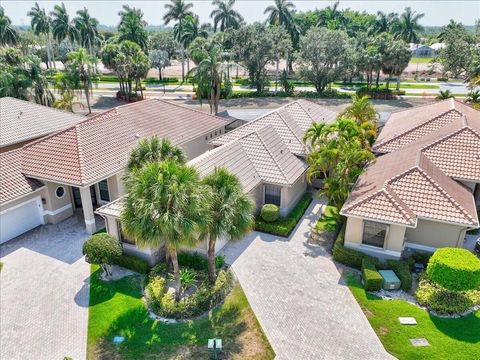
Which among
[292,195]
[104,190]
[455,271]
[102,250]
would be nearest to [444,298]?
[455,271]

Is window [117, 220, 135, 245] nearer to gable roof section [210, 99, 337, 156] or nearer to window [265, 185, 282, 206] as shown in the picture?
window [265, 185, 282, 206]

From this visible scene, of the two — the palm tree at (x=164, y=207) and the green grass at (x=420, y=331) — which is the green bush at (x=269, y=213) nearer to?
the green grass at (x=420, y=331)

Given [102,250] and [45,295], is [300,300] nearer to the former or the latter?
[102,250]

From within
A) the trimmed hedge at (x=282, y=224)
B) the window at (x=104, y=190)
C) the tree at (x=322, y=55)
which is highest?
the tree at (x=322, y=55)

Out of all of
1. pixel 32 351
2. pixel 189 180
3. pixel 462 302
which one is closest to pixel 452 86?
pixel 462 302

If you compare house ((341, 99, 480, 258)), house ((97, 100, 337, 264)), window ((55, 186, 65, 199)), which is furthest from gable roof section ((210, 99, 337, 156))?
window ((55, 186, 65, 199))

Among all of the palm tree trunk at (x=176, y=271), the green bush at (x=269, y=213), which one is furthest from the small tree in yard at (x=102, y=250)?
the green bush at (x=269, y=213)
